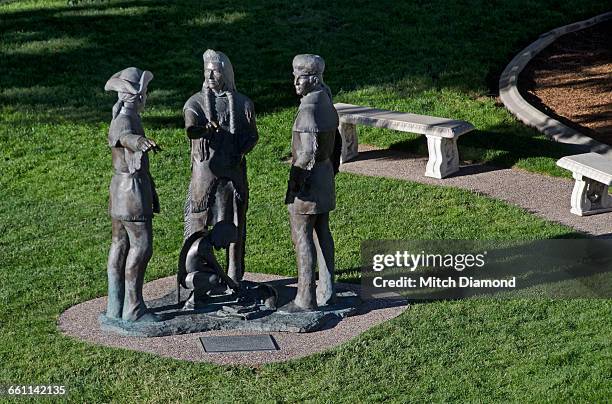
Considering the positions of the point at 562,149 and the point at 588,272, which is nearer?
the point at 588,272

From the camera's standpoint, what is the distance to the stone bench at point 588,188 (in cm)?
1497

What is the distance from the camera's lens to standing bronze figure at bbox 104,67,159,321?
440 inches

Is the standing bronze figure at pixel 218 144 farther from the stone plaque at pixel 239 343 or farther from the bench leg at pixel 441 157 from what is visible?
the bench leg at pixel 441 157

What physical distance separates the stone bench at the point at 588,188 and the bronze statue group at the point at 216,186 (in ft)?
13.5

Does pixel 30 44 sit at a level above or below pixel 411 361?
above

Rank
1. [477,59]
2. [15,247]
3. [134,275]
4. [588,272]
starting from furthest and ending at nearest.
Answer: [477,59] → [15,247] → [588,272] → [134,275]

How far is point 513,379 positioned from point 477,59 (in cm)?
1094

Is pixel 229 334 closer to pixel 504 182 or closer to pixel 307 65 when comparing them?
pixel 307 65

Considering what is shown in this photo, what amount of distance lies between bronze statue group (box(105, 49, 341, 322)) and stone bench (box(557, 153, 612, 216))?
411 cm

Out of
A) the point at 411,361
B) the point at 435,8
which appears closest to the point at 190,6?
the point at 435,8

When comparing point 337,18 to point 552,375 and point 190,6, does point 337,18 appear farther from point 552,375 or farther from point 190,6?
point 552,375

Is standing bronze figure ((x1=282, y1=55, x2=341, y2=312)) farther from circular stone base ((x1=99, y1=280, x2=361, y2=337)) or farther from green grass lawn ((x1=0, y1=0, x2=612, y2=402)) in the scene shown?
green grass lawn ((x1=0, y1=0, x2=612, y2=402))

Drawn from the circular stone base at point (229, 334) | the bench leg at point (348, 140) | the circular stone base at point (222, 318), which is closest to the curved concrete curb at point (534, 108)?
the bench leg at point (348, 140)

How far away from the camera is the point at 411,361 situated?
1111 cm
